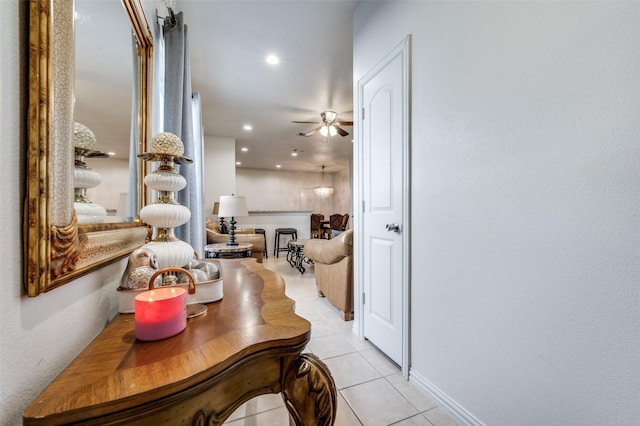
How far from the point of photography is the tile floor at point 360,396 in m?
1.32

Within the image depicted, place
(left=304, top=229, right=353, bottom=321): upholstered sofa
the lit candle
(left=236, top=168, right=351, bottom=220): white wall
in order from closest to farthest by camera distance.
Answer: the lit candle → (left=304, top=229, right=353, bottom=321): upholstered sofa → (left=236, top=168, right=351, bottom=220): white wall

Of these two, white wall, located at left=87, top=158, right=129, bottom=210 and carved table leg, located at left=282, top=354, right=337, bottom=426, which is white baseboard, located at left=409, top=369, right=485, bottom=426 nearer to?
carved table leg, located at left=282, top=354, right=337, bottom=426

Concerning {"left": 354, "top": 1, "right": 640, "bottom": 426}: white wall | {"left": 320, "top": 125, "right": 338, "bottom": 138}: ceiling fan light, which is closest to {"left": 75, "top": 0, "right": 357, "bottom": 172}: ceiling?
{"left": 320, "top": 125, "right": 338, "bottom": 138}: ceiling fan light

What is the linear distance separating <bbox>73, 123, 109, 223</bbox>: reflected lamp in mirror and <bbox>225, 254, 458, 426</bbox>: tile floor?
1.25 m

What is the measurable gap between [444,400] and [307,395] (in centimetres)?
111

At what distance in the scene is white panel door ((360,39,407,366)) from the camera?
1.70 meters

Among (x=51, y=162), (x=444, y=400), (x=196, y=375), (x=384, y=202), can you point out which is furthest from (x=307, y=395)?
(x=384, y=202)

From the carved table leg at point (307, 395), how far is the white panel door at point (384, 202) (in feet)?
3.63

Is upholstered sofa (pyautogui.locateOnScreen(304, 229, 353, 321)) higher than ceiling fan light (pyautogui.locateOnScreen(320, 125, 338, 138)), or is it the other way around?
ceiling fan light (pyautogui.locateOnScreen(320, 125, 338, 138))

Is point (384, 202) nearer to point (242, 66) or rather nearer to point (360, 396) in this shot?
point (360, 396)

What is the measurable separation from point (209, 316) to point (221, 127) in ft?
15.1

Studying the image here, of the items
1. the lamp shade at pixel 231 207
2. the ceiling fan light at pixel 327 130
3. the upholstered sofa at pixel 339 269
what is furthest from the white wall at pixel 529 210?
the lamp shade at pixel 231 207

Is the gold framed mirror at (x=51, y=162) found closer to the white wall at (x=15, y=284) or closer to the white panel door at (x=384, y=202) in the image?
the white wall at (x=15, y=284)

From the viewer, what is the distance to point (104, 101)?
0.80m
